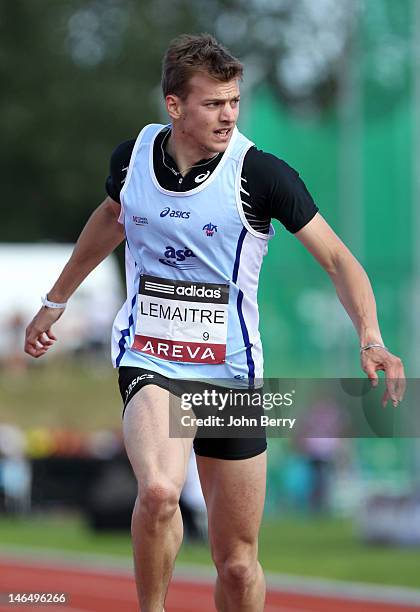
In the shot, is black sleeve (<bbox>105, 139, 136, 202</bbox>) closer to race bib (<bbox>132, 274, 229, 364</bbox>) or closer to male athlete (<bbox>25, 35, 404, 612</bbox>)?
male athlete (<bbox>25, 35, 404, 612</bbox>)

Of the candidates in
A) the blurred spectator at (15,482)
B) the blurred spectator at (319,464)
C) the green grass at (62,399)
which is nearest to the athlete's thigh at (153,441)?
the blurred spectator at (319,464)

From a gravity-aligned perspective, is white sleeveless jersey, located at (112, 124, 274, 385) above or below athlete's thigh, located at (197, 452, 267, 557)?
above

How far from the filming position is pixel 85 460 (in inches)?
783

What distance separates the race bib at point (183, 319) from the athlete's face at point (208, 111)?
496mm

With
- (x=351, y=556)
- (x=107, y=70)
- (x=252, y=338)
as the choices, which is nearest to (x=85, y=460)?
(x=351, y=556)

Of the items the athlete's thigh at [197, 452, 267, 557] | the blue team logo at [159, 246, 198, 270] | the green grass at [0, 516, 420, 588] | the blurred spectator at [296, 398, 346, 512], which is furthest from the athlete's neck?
the blurred spectator at [296, 398, 346, 512]

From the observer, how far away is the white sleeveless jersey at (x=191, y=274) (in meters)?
5.14

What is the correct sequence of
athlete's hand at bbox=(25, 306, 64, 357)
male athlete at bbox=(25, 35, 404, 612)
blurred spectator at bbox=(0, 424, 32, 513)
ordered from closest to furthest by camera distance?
1. male athlete at bbox=(25, 35, 404, 612)
2. athlete's hand at bbox=(25, 306, 64, 357)
3. blurred spectator at bbox=(0, 424, 32, 513)

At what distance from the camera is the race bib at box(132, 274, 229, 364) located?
523cm

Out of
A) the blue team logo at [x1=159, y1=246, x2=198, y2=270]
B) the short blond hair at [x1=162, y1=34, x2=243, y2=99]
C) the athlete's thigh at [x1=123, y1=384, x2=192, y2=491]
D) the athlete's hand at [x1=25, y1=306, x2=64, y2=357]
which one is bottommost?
the athlete's thigh at [x1=123, y1=384, x2=192, y2=491]

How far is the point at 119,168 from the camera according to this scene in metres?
5.38

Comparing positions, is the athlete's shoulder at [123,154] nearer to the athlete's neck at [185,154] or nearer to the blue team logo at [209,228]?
the athlete's neck at [185,154]

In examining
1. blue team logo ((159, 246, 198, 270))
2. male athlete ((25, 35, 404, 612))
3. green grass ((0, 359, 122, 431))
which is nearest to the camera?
male athlete ((25, 35, 404, 612))

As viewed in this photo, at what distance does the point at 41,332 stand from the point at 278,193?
126 centimetres
